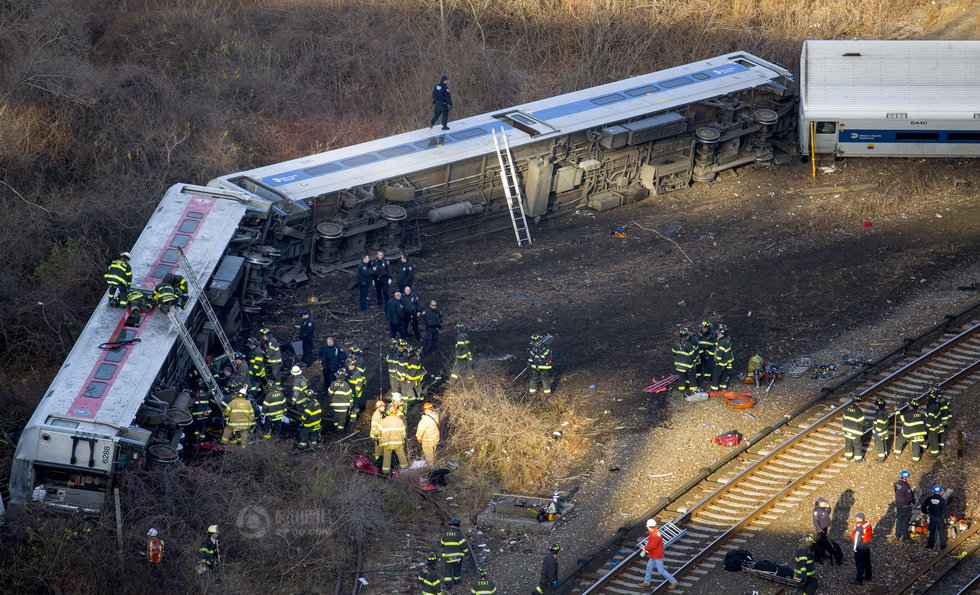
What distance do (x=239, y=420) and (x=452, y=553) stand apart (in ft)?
13.5

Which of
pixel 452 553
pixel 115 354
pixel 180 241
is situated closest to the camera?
pixel 452 553

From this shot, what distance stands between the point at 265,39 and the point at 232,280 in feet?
39.4

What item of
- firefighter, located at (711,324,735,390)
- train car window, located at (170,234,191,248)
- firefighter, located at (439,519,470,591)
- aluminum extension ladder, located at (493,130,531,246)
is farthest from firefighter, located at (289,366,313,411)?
aluminum extension ladder, located at (493,130,531,246)

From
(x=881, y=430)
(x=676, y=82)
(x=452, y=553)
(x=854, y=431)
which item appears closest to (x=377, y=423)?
(x=452, y=553)

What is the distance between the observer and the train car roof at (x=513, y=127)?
23.0m

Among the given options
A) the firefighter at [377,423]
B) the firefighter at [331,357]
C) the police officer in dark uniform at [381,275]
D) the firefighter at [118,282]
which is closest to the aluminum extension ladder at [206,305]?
the firefighter at [118,282]

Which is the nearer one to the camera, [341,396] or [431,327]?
[341,396]

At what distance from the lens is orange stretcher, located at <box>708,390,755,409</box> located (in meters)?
18.8

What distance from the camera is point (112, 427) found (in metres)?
16.1

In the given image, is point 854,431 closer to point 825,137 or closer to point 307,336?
point 307,336

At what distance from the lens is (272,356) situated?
1906 cm

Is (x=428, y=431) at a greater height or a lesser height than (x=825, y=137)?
lesser

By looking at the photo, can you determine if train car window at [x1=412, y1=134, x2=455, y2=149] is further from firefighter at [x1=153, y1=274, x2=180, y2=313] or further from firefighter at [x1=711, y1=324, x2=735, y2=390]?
firefighter at [x1=711, y1=324, x2=735, y2=390]

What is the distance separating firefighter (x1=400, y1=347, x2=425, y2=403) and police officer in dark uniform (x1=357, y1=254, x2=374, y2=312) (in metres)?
3.23
